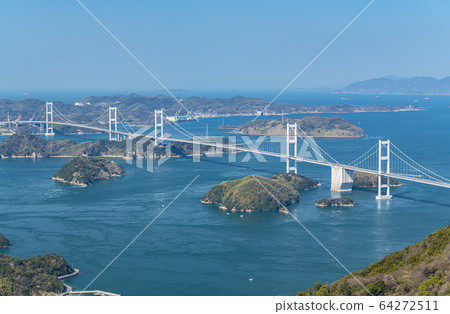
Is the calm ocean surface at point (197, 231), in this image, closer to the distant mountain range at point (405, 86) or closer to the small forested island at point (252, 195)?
the small forested island at point (252, 195)

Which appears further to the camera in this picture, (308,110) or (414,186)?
(308,110)

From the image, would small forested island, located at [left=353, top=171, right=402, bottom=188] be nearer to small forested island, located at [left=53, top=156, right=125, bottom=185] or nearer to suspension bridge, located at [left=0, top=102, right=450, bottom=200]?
suspension bridge, located at [left=0, top=102, right=450, bottom=200]

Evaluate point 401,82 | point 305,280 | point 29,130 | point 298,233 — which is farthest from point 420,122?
point 401,82

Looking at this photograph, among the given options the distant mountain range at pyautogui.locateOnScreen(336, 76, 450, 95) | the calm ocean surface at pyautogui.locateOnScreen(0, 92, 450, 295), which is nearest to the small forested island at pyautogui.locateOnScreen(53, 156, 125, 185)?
the calm ocean surface at pyautogui.locateOnScreen(0, 92, 450, 295)

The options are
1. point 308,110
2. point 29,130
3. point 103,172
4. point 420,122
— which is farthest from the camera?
point 308,110

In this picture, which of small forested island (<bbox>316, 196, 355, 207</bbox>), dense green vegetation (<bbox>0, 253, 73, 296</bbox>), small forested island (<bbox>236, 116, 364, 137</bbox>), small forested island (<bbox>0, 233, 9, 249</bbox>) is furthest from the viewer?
small forested island (<bbox>236, 116, 364, 137</bbox>)

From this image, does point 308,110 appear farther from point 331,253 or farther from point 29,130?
point 331,253
